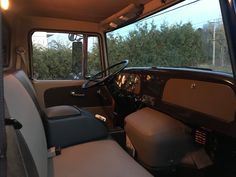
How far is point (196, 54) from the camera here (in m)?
1.99

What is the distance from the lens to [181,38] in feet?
6.89

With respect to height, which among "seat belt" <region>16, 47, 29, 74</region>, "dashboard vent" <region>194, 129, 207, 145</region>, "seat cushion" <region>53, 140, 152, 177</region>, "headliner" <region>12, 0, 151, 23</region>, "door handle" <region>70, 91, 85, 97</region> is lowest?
"seat cushion" <region>53, 140, 152, 177</region>

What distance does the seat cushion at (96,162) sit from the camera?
1.27 m

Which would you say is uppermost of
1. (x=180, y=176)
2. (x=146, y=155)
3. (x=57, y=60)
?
(x=57, y=60)

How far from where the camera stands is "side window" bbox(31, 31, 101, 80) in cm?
303

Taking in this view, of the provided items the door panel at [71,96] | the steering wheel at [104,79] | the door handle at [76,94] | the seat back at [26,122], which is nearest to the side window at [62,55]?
the door panel at [71,96]

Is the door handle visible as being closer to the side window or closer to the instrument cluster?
the side window

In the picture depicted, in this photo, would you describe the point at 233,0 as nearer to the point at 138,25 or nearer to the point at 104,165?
the point at 104,165

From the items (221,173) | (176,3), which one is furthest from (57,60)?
(221,173)

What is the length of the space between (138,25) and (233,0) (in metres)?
2.00

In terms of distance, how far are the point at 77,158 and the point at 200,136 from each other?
2.34 ft

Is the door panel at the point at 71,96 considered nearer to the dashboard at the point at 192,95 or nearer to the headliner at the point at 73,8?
the headliner at the point at 73,8

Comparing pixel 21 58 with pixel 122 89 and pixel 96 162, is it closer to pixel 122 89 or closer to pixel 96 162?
pixel 122 89

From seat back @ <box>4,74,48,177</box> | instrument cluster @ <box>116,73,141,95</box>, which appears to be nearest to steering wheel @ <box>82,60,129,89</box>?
instrument cluster @ <box>116,73,141,95</box>
